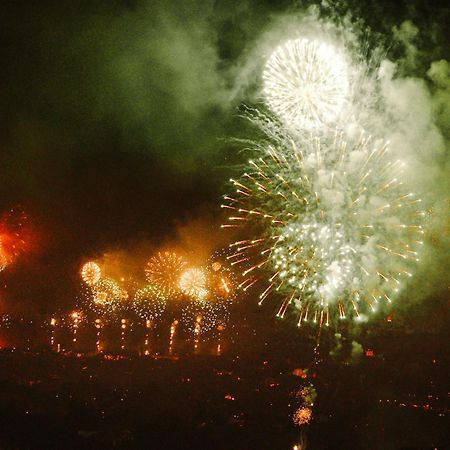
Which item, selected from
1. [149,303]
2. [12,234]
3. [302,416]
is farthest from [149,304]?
[302,416]

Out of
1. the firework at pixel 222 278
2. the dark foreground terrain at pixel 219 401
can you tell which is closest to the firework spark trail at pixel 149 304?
the firework at pixel 222 278

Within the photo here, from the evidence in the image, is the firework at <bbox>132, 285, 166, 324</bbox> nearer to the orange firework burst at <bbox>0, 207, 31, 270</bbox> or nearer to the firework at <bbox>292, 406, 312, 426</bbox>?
the orange firework burst at <bbox>0, 207, 31, 270</bbox>

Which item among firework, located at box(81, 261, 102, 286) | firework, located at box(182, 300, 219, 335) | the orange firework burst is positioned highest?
the orange firework burst

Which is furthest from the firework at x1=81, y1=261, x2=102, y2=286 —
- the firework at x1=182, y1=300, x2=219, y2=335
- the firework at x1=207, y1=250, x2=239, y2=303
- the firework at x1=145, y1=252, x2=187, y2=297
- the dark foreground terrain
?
the dark foreground terrain

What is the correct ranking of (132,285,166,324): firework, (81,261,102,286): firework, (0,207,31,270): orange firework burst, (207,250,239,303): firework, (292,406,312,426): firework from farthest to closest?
(81,261,102,286): firework → (207,250,239,303): firework → (0,207,31,270): orange firework burst → (132,285,166,324): firework → (292,406,312,426): firework

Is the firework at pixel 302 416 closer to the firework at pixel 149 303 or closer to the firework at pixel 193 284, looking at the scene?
the firework at pixel 149 303
